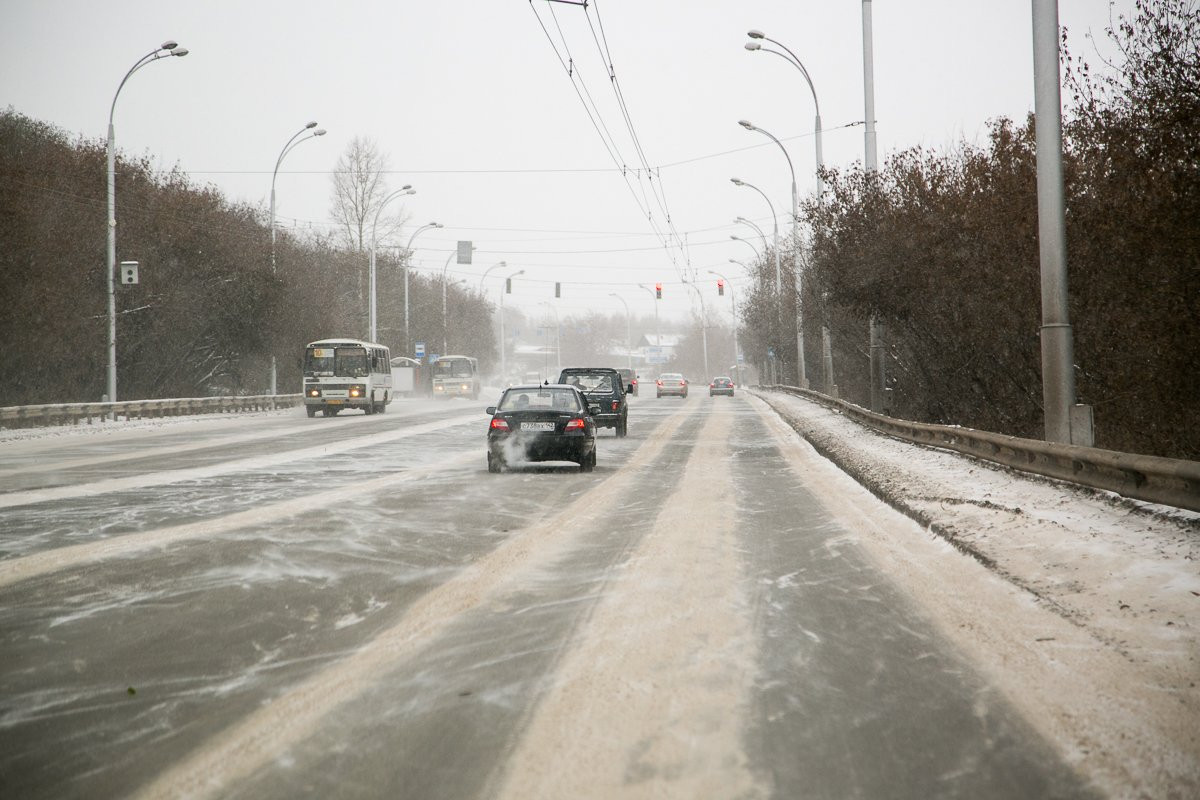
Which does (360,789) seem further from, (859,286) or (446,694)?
(859,286)

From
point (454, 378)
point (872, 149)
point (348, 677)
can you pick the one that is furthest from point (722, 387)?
point (348, 677)

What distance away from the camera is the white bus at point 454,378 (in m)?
66.9

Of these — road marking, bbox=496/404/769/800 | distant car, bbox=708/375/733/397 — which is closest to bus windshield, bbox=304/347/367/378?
distant car, bbox=708/375/733/397

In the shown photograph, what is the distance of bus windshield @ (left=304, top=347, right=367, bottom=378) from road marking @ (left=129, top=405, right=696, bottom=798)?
106 feet

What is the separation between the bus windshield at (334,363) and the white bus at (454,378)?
83.1 ft

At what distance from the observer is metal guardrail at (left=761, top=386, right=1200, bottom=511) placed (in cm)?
879

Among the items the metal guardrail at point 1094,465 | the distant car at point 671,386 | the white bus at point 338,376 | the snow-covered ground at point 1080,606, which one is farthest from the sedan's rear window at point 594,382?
the distant car at point 671,386

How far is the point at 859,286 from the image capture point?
75.6 feet

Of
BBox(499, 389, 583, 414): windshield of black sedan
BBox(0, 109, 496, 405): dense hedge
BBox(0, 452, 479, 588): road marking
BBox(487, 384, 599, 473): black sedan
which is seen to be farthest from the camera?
BBox(0, 109, 496, 405): dense hedge

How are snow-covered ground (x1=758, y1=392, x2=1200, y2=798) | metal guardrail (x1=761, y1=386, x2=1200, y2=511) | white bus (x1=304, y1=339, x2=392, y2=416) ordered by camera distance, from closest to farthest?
1. snow-covered ground (x1=758, y1=392, x2=1200, y2=798)
2. metal guardrail (x1=761, y1=386, x2=1200, y2=511)
3. white bus (x1=304, y1=339, x2=392, y2=416)

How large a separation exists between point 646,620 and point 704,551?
2.72m

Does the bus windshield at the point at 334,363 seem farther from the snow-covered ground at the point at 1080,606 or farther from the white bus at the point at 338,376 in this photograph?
the snow-covered ground at the point at 1080,606

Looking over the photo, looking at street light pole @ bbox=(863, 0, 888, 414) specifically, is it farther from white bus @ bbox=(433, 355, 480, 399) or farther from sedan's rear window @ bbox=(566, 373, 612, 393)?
white bus @ bbox=(433, 355, 480, 399)

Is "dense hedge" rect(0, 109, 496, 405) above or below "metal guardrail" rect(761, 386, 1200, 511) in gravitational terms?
above
